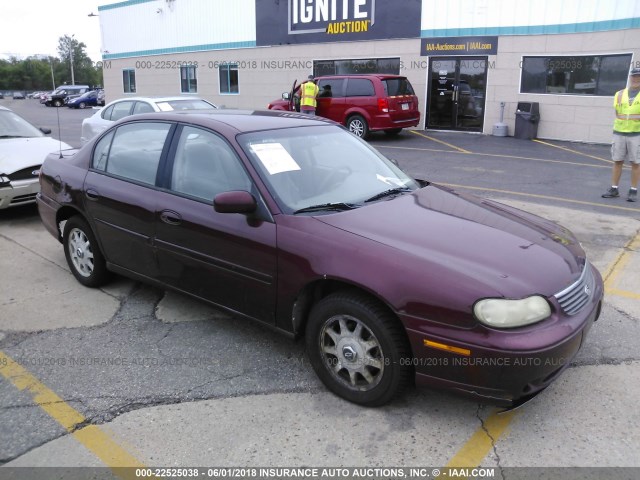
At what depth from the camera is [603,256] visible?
5613mm

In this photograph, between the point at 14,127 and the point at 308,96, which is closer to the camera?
the point at 14,127

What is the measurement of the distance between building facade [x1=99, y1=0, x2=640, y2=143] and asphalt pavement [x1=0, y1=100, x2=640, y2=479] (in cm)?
1210

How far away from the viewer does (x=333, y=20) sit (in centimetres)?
1912

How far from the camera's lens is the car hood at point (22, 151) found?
692 centimetres

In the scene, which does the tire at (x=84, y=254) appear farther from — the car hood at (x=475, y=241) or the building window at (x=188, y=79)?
the building window at (x=188, y=79)

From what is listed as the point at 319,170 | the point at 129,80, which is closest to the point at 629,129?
the point at 319,170

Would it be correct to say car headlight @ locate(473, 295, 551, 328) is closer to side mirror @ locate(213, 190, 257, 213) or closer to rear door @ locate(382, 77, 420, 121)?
side mirror @ locate(213, 190, 257, 213)

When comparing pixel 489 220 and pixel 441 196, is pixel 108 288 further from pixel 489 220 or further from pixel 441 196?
pixel 489 220

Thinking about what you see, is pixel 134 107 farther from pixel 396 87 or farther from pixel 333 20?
pixel 333 20

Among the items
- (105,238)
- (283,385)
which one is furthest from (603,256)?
(105,238)

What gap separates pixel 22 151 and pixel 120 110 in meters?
3.61

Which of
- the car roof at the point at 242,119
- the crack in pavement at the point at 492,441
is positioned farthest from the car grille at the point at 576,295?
the car roof at the point at 242,119

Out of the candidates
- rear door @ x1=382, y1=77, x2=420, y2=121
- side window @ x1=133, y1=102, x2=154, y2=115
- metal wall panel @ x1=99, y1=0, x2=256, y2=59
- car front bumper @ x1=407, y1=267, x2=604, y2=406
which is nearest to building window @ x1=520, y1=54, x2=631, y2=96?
rear door @ x1=382, y1=77, x2=420, y2=121

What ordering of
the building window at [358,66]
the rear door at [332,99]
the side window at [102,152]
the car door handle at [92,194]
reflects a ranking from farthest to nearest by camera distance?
1. the building window at [358,66]
2. the rear door at [332,99]
3. the side window at [102,152]
4. the car door handle at [92,194]
